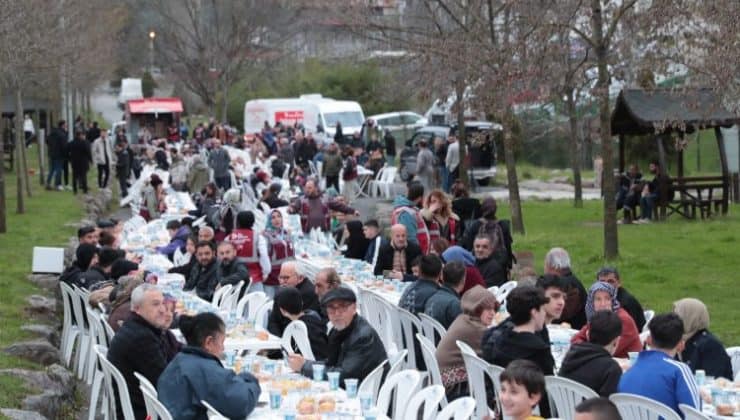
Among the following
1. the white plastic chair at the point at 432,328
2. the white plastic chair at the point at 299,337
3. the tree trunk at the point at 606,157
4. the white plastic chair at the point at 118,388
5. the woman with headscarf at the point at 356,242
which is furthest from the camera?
the tree trunk at the point at 606,157

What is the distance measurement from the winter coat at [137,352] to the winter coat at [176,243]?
9129mm

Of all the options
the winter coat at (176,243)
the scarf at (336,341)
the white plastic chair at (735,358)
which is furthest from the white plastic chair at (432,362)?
the winter coat at (176,243)

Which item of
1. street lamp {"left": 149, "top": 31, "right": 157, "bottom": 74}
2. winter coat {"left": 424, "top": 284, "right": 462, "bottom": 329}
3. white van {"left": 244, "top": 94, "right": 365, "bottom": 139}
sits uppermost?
street lamp {"left": 149, "top": 31, "right": 157, "bottom": 74}

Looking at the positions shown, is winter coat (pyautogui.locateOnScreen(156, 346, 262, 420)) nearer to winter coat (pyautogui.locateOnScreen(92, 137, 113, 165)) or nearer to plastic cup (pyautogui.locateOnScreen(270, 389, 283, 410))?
plastic cup (pyautogui.locateOnScreen(270, 389, 283, 410))

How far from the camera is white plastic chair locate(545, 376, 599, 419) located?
8641 millimetres

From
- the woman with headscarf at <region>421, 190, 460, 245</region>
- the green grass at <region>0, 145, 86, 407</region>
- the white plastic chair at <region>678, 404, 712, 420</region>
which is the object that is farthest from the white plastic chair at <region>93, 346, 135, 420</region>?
the woman with headscarf at <region>421, 190, 460, 245</region>

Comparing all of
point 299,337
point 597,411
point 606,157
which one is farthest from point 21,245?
point 597,411

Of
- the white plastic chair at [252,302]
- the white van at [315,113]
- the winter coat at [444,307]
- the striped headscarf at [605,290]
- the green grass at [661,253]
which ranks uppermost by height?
the white van at [315,113]

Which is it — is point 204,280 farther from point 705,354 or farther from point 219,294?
point 705,354

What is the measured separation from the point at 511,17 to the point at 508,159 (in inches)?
102

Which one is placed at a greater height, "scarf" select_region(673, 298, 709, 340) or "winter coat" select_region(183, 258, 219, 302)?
"scarf" select_region(673, 298, 709, 340)

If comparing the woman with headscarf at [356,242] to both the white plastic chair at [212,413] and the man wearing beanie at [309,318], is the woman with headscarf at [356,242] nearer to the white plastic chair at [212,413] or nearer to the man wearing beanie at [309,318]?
the man wearing beanie at [309,318]

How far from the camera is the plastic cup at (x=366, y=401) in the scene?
877cm

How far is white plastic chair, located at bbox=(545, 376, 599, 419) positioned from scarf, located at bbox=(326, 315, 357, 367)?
1.79 meters
